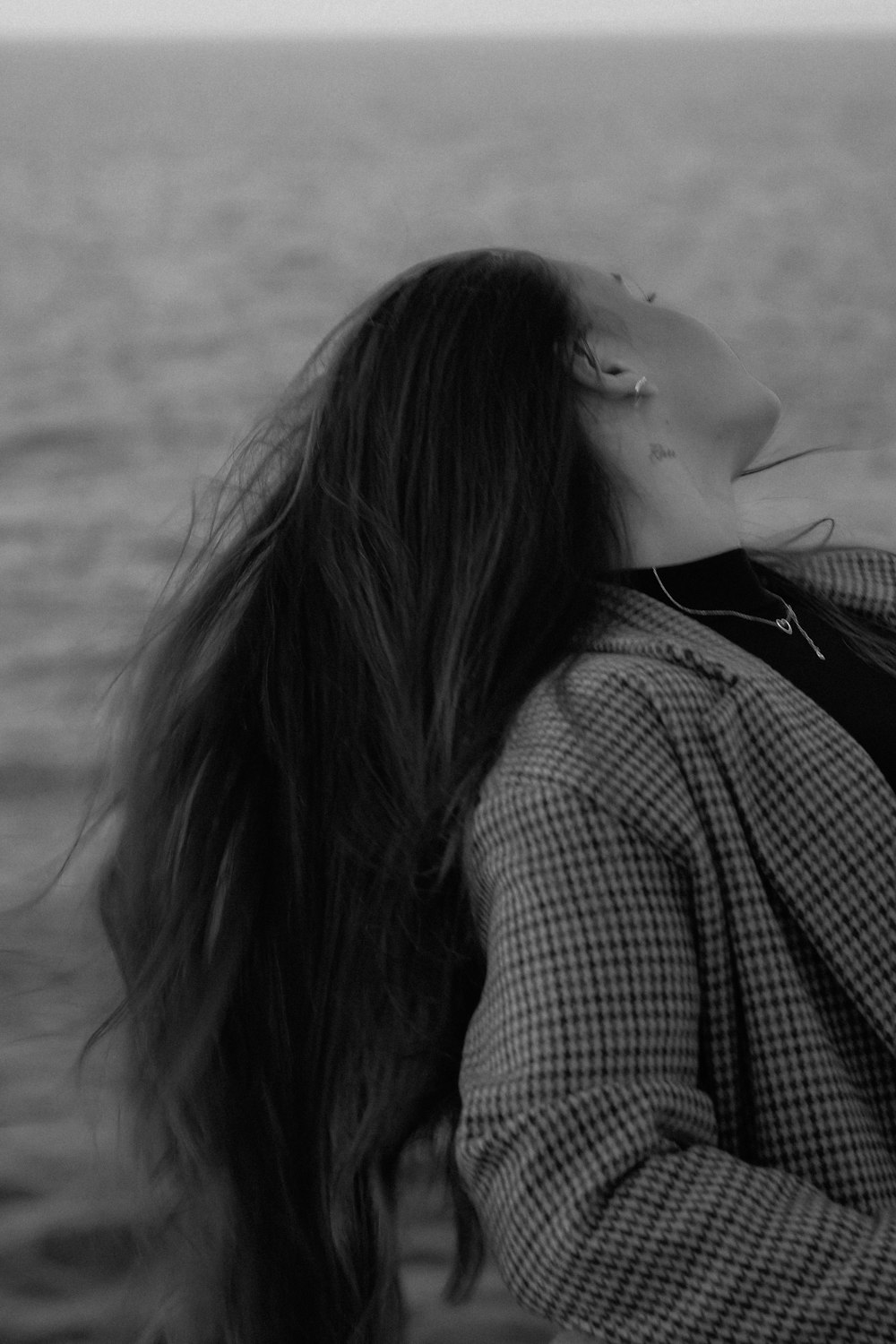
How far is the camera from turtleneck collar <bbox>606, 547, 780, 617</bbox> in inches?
49.5

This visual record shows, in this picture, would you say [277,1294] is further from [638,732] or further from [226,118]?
[226,118]

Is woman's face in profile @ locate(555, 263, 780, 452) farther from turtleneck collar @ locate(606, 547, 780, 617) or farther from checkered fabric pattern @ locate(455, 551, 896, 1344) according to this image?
checkered fabric pattern @ locate(455, 551, 896, 1344)

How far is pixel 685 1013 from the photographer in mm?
980

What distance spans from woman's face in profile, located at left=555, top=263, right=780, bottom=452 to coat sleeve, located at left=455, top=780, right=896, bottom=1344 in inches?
17.4

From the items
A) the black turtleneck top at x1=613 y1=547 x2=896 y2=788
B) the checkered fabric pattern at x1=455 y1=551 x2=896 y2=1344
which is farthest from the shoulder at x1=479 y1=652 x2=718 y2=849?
the black turtleneck top at x1=613 y1=547 x2=896 y2=788

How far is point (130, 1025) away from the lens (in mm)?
1294

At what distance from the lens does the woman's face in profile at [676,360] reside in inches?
51.1

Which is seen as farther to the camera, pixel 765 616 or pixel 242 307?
pixel 242 307

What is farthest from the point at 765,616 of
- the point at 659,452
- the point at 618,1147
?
the point at 618,1147

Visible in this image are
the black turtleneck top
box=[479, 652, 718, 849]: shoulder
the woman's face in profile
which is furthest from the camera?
the woman's face in profile

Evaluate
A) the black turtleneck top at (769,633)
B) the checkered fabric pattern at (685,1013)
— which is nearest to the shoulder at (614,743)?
the checkered fabric pattern at (685,1013)

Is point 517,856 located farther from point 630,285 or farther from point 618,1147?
point 630,285

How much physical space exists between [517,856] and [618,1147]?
0.63ft

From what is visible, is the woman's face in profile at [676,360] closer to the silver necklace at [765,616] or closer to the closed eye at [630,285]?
the closed eye at [630,285]
